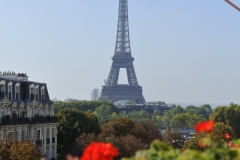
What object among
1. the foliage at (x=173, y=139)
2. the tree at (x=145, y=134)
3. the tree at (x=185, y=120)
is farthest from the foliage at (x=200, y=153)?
the tree at (x=185, y=120)

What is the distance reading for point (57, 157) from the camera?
3017 inches

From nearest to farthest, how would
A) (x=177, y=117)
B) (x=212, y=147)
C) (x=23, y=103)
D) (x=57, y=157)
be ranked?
(x=212, y=147), (x=23, y=103), (x=57, y=157), (x=177, y=117)

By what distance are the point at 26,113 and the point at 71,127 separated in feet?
65.0

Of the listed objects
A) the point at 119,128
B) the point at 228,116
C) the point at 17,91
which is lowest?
the point at 119,128

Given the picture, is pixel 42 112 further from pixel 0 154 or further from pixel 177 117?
pixel 177 117

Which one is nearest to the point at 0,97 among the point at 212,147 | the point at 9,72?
the point at 9,72

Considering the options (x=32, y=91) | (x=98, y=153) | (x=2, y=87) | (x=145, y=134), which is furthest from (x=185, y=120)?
(x=98, y=153)

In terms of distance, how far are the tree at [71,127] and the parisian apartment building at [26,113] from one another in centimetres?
642

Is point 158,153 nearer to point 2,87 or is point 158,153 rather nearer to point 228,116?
point 2,87

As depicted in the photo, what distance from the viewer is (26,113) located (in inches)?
2638

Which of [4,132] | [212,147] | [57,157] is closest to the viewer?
[212,147]

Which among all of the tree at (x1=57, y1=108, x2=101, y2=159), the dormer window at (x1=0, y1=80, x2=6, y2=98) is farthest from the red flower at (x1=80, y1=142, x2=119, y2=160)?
the tree at (x1=57, y1=108, x2=101, y2=159)

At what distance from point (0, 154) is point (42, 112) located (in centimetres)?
2211

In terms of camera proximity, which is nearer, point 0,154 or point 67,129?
point 0,154
